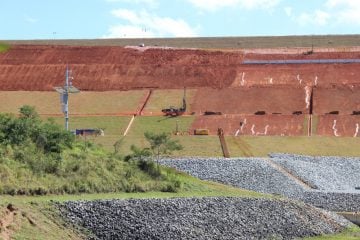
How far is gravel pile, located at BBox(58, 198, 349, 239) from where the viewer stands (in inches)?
1267

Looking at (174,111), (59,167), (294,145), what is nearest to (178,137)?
(294,145)

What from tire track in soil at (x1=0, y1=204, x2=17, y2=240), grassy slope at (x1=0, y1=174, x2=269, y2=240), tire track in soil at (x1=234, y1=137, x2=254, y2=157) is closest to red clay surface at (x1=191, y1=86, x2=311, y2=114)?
tire track in soil at (x1=234, y1=137, x2=254, y2=157)

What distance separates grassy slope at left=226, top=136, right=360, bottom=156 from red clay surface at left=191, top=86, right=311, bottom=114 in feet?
41.6

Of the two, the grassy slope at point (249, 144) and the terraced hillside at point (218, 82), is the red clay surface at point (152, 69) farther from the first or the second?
the grassy slope at point (249, 144)

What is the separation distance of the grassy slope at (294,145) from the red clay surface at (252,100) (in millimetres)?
12675

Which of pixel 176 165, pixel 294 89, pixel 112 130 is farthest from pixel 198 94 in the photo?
pixel 176 165

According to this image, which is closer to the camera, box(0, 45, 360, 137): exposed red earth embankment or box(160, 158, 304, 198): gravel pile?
box(160, 158, 304, 198): gravel pile

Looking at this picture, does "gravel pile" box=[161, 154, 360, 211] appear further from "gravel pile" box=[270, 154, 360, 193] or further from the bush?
the bush

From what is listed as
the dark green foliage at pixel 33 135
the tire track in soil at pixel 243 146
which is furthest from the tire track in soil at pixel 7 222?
the tire track in soil at pixel 243 146

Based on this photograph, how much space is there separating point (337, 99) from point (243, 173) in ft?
109

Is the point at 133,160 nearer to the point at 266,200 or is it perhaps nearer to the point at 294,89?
the point at 266,200

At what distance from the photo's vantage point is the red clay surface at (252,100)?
262 feet

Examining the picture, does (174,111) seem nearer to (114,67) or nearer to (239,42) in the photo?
(114,67)

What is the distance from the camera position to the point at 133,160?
44.8m
